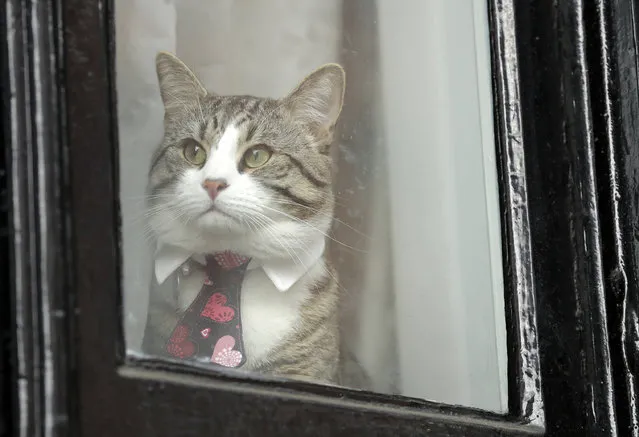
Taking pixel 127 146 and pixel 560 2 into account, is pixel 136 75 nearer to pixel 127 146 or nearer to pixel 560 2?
pixel 127 146

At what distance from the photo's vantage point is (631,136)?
702 mm

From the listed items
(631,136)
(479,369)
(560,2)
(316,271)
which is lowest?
(479,369)

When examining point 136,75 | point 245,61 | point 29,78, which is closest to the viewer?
point 29,78

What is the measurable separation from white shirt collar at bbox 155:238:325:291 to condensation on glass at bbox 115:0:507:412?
0.7 inches

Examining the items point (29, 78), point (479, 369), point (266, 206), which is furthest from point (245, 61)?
point (479, 369)

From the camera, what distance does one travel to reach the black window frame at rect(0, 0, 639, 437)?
39cm

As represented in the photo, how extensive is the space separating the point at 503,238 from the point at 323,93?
0.23 meters

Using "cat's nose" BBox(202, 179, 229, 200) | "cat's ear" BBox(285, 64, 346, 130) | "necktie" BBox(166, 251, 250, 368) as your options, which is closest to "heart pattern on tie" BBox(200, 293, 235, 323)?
"necktie" BBox(166, 251, 250, 368)

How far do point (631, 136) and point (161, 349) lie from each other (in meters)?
0.51

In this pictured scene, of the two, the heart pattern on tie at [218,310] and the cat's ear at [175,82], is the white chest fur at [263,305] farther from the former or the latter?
the cat's ear at [175,82]

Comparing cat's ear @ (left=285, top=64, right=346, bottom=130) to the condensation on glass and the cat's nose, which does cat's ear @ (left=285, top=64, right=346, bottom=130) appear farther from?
the cat's nose

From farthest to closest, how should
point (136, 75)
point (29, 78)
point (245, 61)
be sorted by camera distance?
point (245, 61) < point (136, 75) < point (29, 78)

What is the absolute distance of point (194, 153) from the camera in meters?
0.65

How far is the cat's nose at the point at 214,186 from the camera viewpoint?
2.10ft
